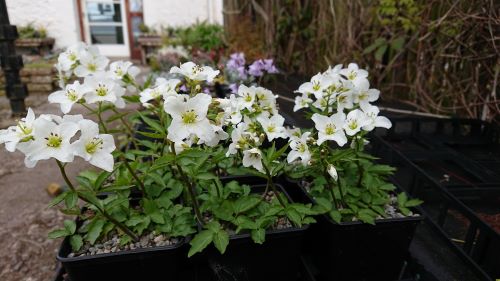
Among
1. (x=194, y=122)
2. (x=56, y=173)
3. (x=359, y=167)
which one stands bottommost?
(x=56, y=173)

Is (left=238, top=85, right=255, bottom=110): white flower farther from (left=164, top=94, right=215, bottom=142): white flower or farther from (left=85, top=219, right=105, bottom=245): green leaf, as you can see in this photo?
(left=85, top=219, right=105, bottom=245): green leaf

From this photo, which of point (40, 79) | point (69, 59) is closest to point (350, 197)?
point (69, 59)

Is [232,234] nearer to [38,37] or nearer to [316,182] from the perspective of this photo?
[316,182]

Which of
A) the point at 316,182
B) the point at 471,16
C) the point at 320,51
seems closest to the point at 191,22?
the point at 320,51

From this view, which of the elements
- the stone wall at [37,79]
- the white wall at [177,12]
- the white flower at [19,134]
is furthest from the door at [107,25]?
the white flower at [19,134]

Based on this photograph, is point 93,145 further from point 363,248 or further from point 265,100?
point 363,248

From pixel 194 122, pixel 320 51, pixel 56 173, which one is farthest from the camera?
pixel 320 51
